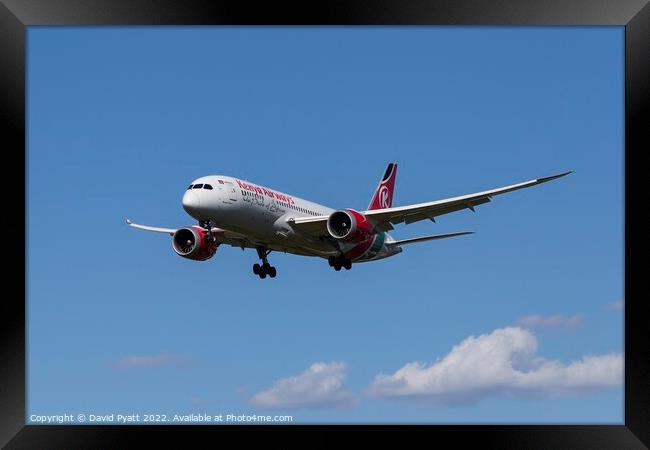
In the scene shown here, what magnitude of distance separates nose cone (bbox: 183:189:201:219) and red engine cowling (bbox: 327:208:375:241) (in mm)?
5629

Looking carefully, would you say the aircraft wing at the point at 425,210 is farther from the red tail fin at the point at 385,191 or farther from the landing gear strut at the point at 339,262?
the red tail fin at the point at 385,191

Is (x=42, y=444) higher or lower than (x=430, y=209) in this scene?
lower

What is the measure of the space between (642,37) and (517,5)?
216 centimetres

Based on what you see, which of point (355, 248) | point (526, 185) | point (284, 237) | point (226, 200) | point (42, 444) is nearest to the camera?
point (42, 444)

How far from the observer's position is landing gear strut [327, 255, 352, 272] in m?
40.1

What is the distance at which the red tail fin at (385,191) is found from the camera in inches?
1873

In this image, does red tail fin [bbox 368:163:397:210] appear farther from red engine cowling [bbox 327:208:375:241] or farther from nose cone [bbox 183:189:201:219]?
nose cone [bbox 183:189:201:219]

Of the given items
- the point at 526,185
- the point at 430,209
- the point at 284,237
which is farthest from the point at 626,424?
the point at 284,237

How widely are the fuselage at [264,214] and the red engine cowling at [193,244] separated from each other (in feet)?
6.62

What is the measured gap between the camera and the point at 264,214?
1438 inches

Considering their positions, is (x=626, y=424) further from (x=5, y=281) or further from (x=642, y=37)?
(x=5, y=281)

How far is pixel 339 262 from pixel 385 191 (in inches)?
381

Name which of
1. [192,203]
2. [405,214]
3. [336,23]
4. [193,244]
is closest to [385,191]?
[405,214]

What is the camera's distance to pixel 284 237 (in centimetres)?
3778
